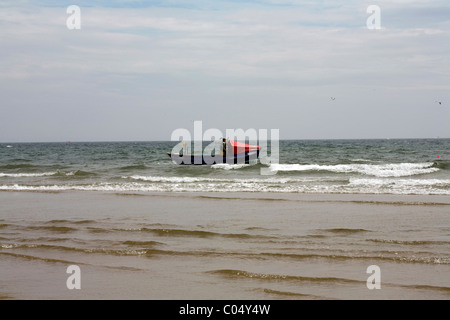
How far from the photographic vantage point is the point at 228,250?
8539mm

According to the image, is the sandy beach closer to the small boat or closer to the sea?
the sea

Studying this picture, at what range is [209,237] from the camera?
Answer: 9.64 m

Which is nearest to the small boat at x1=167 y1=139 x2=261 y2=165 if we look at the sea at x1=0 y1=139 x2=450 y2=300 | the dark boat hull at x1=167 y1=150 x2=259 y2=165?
the dark boat hull at x1=167 y1=150 x2=259 y2=165

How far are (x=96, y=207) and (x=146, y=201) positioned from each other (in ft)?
6.08

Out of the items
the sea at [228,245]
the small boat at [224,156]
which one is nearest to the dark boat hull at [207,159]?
the small boat at [224,156]

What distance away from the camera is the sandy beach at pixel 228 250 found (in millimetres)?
6488

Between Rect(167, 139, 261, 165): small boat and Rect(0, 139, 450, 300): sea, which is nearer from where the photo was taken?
Rect(0, 139, 450, 300): sea

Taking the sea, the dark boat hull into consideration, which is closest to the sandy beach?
the sea

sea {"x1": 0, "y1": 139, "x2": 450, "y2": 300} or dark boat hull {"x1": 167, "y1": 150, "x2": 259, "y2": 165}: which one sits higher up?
sea {"x1": 0, "y1": 139, "x2": 450, "y2": 300}

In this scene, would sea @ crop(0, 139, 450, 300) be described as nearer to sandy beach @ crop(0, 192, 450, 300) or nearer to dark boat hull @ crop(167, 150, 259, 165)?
sandy beach @ crop(0, 192, 450, 300)

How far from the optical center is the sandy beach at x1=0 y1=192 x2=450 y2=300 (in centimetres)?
649

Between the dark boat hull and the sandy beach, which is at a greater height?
the sandy beach

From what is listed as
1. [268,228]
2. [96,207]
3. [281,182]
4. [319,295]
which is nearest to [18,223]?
[96,207]

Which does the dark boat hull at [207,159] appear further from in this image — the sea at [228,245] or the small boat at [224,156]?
the sea at [228,245]
